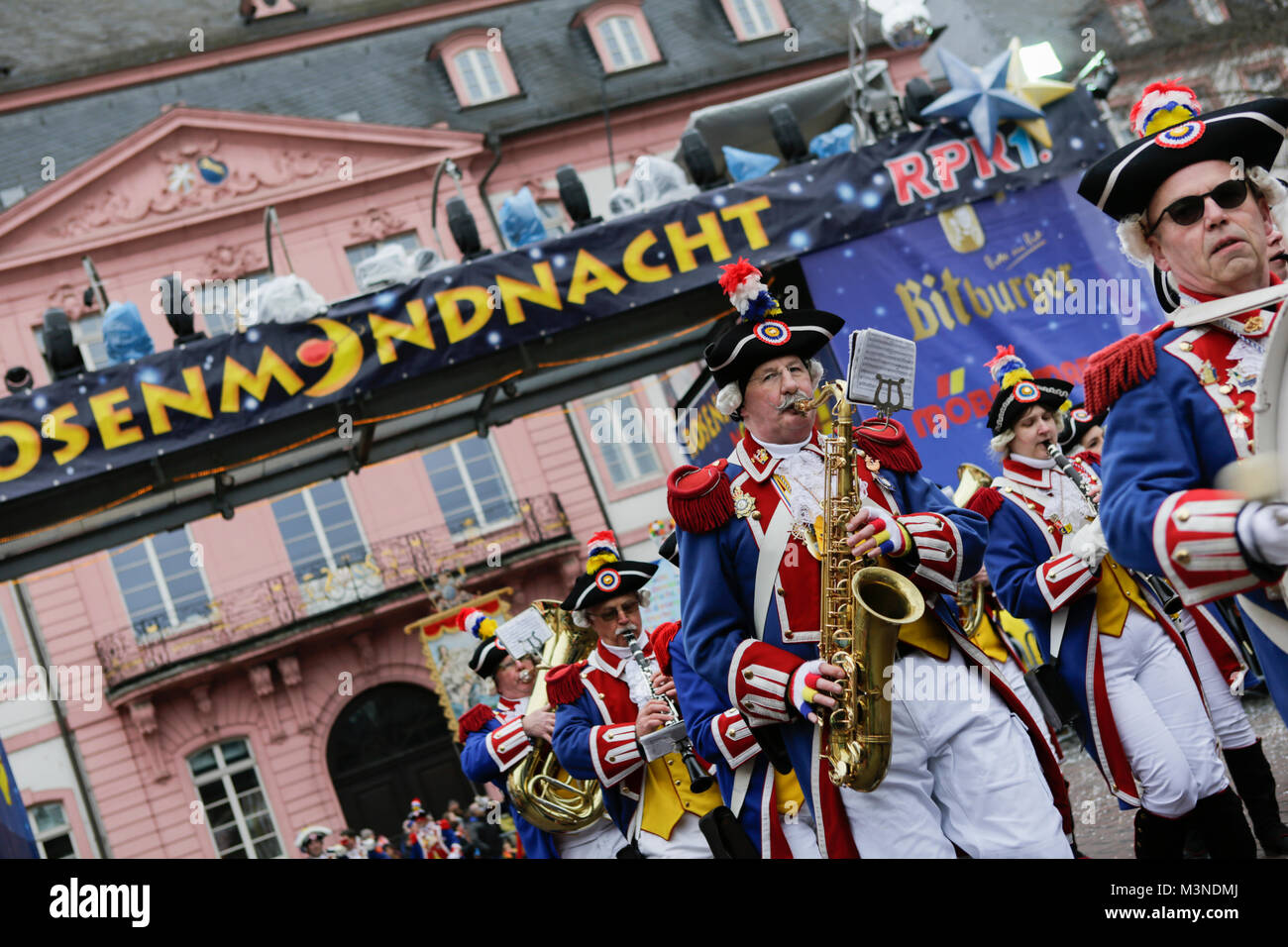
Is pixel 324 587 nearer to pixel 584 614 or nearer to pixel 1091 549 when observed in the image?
pixel 584 614

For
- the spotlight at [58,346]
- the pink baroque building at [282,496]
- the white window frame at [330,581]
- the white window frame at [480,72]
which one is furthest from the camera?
the white window frame at [480,72]

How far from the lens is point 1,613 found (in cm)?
2156

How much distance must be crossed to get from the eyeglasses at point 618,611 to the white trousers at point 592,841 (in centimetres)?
126

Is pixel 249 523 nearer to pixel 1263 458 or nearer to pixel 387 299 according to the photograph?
pixel 387 299

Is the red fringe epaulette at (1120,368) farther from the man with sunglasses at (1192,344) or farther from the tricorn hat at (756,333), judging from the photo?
the tricorn hat at (756,333)

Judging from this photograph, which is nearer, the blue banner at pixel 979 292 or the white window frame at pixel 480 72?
the blue banner at pixel 979 292

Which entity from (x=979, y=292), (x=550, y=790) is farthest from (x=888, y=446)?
(x=979, y=292)

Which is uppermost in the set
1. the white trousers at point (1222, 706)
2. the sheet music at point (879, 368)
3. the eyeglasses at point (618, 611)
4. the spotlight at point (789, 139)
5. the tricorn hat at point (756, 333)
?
the spotlight at point (789, 139)

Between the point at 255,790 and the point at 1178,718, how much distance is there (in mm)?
19694

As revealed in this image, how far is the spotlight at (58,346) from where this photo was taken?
805 centimetres

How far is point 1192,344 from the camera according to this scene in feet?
9.39

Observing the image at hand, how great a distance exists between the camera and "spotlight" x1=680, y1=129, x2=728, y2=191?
9133 mm

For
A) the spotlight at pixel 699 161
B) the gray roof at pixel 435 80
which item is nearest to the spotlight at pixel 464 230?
the spotlight at pixel 699 161

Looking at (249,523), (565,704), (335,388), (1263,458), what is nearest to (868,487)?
(1263,458)
